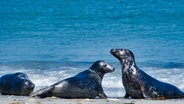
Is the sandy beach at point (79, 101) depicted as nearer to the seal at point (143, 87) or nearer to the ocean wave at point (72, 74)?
the seal at point (143, 87)

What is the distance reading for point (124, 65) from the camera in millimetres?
10727

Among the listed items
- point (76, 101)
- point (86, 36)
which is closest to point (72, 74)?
point (76, 101)

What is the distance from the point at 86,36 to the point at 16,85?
11.6 meters

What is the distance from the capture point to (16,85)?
10.8 meters

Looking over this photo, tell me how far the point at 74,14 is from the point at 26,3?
21.8ft

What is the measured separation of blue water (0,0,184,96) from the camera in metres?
15.0

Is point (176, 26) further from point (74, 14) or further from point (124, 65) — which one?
point (124, 65)

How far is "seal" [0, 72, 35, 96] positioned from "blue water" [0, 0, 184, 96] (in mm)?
1620

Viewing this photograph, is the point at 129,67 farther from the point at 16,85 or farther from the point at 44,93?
the point at 16,85

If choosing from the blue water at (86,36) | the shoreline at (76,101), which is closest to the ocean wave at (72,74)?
the blue water at (86,36)

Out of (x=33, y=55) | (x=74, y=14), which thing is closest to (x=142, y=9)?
(x=74, y=14)

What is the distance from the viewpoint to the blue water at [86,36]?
49.1 ft

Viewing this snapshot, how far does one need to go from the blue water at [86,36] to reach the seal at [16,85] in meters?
1.62

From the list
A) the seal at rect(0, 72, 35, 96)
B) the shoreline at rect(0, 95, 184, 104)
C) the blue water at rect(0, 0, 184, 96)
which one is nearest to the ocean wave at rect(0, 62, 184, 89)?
the blue water at rect(0, 0, 184, 96)
